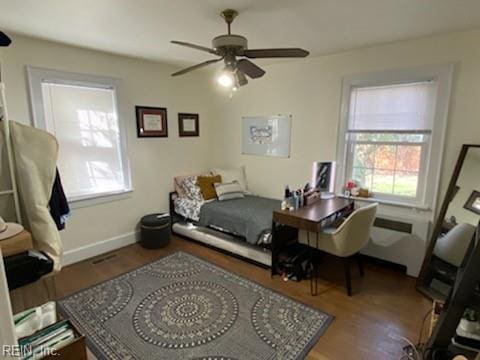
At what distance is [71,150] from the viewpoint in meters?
3.14

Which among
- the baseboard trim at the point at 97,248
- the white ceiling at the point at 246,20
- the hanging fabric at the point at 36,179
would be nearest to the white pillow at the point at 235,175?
the baseboard trim at the point at 97,248

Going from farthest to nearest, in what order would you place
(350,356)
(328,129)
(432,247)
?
(328,129) → (432,247) → (350,356)

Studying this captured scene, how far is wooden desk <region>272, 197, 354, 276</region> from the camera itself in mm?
2541

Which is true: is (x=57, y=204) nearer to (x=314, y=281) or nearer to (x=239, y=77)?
(x=239, y=77)

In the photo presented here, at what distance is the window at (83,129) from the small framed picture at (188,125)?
94 centimetres

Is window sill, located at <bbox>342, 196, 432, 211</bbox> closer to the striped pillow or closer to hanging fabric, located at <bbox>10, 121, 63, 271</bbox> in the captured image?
the striped pillow

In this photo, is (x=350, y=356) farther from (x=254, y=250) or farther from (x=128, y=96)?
(x=128, y=96)

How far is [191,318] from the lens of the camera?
2.29m

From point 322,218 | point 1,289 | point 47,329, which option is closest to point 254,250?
point 322,218

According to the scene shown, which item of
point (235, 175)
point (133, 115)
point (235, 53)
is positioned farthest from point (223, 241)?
point (235, 53)

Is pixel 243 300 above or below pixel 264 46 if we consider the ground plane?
below

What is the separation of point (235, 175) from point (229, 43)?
7.90ft

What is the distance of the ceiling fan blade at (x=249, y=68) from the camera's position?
81.7 inches

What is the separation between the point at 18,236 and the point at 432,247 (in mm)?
3405
